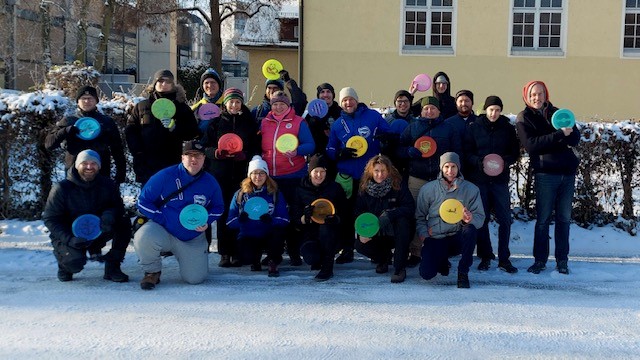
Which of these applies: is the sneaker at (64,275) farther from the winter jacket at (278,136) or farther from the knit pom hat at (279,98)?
the knit pom hat at (279,98)

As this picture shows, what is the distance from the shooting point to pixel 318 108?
24.9 feet

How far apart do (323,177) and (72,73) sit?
782 centimetres

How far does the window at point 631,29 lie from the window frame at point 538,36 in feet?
5.40

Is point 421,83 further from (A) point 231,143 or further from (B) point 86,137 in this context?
(B) point 86,137

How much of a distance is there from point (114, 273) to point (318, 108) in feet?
9.56

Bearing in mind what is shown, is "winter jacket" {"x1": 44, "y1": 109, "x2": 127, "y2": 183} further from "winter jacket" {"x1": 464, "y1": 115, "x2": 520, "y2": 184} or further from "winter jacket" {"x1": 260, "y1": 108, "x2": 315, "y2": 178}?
"winter jacket" {"x1": 464, "y1": 115, "x2": 520, "y2": 184}

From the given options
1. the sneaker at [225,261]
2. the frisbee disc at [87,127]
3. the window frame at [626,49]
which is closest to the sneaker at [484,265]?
the sneaker at [225,261]

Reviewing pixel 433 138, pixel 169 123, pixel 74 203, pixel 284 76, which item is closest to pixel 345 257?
pixel 433 138

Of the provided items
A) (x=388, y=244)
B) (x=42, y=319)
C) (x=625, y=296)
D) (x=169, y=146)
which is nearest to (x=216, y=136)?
(x=169, y=146)

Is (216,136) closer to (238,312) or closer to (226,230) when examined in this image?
(226,230)

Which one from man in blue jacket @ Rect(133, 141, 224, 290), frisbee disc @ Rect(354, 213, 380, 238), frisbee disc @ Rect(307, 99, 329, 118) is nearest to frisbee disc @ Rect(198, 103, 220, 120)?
man in blue jacket @ Rect(133, 141, 224, 290)

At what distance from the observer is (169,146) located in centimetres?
720

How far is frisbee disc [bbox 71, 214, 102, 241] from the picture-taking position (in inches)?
241

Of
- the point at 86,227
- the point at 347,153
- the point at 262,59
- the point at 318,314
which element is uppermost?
the point at 262,59
